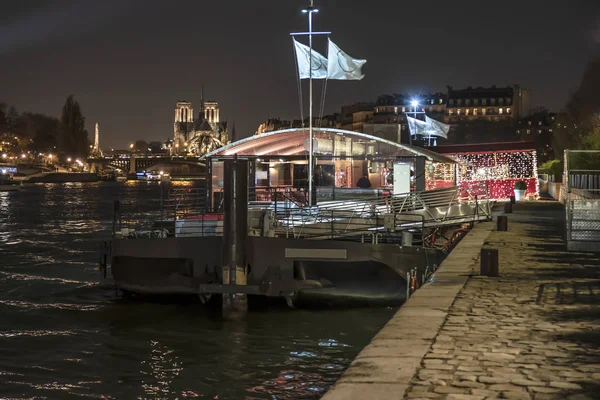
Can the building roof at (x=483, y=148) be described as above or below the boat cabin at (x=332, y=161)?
above

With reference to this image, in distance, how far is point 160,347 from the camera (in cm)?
1656

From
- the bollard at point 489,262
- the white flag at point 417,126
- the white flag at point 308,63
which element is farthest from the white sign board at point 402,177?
the white flag at point 417,126

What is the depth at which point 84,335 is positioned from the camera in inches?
714

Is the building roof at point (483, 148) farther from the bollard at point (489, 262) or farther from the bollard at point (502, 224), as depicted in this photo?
the bollard at point (489, 262)

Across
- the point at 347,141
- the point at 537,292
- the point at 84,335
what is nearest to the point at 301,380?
the point at 537,292

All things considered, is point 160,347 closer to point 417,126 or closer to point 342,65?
point 342,65

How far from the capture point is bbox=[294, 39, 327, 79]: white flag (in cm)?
2983

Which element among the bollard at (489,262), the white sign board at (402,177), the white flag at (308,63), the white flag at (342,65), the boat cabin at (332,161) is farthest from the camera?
the boat cabin at (332,161)

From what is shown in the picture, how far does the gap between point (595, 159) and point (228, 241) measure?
114ft

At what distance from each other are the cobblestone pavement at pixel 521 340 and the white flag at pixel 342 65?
1362 cm

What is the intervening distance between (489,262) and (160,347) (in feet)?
22.4

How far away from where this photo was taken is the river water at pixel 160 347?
1357cm

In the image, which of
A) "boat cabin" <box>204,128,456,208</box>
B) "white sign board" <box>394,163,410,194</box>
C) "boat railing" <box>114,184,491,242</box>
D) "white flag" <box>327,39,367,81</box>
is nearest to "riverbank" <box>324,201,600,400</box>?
"boat railing" <box>114,184,491,242</box>

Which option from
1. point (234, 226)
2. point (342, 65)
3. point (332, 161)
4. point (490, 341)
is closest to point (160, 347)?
point (234, 226)
